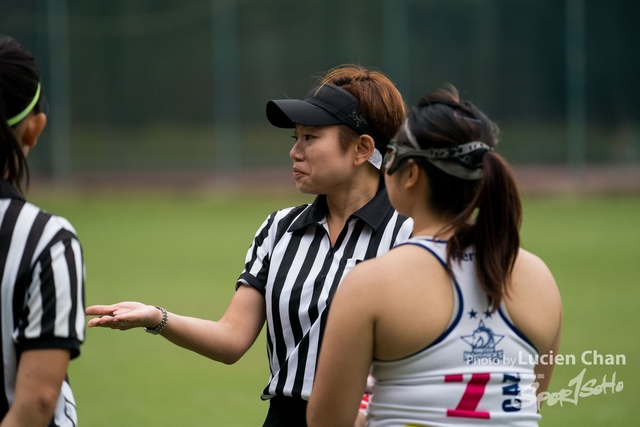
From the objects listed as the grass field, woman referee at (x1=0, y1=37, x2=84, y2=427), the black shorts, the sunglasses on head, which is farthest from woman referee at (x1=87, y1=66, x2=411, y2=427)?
the grass field

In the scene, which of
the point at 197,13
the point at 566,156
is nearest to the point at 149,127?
the point at 197,13

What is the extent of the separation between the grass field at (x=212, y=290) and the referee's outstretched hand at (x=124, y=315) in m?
3.07

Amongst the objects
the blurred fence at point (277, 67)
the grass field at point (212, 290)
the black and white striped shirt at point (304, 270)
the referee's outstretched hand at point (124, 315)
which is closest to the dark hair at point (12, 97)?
the referee's outstretched hand at point (124, 315)

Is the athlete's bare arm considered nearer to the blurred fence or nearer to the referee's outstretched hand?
the referee's outstretched hand

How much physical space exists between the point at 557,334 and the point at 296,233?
3.68ft

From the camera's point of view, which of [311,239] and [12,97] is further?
[311,239]

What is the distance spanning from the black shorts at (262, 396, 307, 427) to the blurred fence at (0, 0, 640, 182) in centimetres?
1706

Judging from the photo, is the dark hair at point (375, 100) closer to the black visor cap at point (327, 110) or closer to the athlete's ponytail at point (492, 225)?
the black visor cap at point (327, 110)

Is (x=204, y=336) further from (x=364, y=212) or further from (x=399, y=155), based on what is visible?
(x=399, y=155)

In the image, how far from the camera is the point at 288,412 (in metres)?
3.09

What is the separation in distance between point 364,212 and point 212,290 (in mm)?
7337

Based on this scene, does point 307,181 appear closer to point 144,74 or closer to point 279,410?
point 279,410

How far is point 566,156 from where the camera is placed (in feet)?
65.5

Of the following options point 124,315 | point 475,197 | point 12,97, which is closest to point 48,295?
point 12,97
